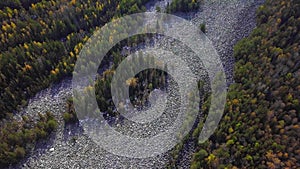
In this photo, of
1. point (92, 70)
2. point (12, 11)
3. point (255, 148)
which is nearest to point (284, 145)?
point (255, 148)

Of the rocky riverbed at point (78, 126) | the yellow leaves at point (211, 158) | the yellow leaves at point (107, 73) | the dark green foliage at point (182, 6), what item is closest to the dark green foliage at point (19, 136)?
the rocky riverbed at point (78, 126)

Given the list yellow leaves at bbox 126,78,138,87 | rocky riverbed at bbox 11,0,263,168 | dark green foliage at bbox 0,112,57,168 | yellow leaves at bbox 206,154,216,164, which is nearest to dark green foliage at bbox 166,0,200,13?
rocky riverbed at bbox 11,0,263,168

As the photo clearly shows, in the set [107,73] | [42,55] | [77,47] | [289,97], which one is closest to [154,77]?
[107,73]

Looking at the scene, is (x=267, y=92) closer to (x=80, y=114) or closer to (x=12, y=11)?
(x=80, y=114)

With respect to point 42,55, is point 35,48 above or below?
above

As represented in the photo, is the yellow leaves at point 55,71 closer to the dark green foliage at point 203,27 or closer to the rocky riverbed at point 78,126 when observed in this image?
the rocky riverbed at point 78,126

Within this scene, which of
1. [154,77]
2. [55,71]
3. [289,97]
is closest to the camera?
[289,97]

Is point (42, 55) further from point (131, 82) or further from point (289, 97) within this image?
point (289, 97)
